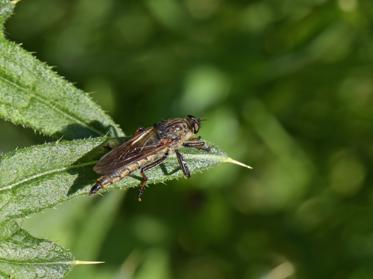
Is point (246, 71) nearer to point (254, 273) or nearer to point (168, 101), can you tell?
point (168, 101)

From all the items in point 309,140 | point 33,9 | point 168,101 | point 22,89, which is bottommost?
Answer: point 22,89

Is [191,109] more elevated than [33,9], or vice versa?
[33,9]

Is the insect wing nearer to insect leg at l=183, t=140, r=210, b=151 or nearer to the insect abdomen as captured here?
the insect abdomen

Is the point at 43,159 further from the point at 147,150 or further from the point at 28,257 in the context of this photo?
the point at 147,150

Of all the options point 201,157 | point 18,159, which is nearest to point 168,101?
point 201,157

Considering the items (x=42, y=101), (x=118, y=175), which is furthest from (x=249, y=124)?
(x=42, y=101)

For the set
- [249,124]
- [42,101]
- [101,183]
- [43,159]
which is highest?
[249,124]
